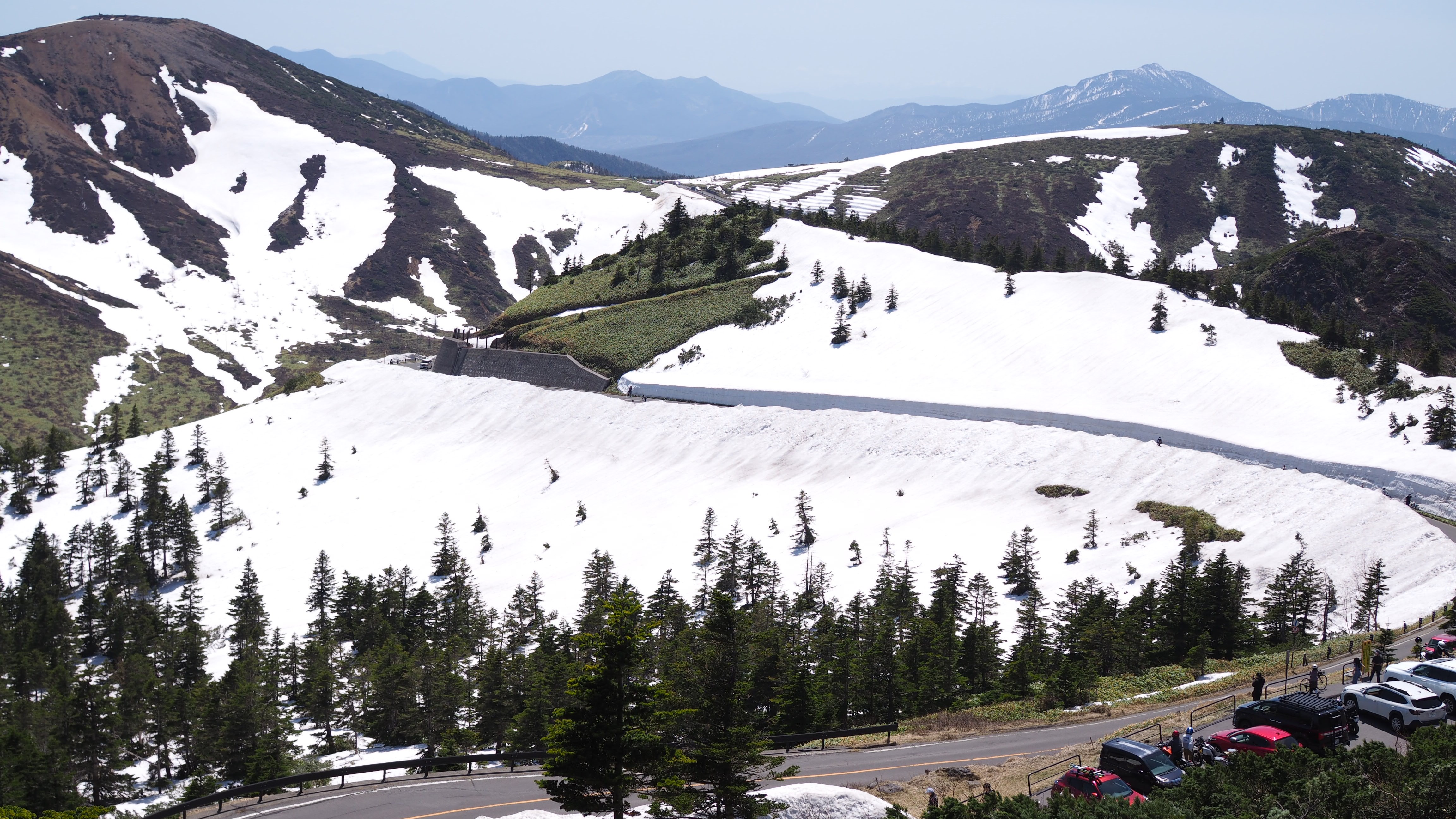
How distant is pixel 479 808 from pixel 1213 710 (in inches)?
828

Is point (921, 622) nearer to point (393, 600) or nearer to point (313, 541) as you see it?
point (393, 600)

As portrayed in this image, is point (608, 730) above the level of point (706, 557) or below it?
above

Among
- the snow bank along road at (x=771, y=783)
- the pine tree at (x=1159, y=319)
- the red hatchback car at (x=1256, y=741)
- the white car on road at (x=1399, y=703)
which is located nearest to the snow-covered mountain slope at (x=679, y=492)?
the pine tree at (x=1159, y=319)

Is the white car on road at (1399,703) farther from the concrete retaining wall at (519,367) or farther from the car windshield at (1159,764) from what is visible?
the concrete retaining wall at (519,367)

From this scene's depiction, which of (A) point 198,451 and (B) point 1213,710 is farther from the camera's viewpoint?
(A) point 198,451

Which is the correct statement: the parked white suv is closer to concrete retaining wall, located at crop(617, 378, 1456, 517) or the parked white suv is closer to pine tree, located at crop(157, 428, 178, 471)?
concrete retaining wall, located at crop(617, 378, 1456, 517)

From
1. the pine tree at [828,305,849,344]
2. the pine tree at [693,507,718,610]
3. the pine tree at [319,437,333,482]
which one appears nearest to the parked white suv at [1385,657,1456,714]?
the pine tree at [693,507,718,610]

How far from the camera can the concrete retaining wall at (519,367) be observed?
317ft

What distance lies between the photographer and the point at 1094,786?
72.9ft

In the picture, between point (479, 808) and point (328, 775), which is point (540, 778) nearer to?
point (479, 808)

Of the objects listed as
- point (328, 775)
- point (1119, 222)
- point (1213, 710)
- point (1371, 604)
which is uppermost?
point (1119, 222)

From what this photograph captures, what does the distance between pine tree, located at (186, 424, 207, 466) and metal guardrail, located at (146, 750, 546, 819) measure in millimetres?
73726

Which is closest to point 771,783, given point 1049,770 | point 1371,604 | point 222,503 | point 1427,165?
point 1049,770

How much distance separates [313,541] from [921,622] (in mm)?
57517
